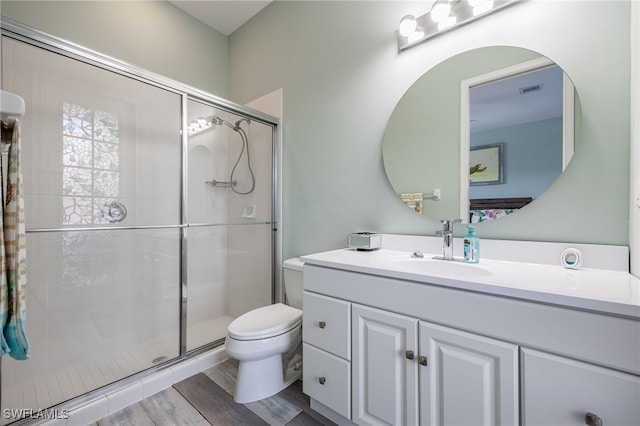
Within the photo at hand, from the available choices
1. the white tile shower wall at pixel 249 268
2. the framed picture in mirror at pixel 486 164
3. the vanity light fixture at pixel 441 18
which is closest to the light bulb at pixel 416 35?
the vanity light fixture at pixel 441 18

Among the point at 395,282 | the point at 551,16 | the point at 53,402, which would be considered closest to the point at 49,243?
the point at 53,402

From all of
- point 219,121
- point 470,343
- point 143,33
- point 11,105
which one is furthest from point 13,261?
point 143,33

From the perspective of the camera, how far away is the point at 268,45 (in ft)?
7.85

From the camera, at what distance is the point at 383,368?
112 cm

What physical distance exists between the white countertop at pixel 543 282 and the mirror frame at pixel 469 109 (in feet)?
1.33

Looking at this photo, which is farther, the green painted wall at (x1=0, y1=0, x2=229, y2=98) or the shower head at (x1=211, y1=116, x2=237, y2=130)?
the shower head at (x1=211, y1=116, x2=237, y2=130)

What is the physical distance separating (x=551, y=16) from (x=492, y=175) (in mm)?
701

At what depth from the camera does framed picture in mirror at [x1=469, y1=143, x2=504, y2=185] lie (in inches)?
52.7

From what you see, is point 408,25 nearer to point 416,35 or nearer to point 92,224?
point 416,35

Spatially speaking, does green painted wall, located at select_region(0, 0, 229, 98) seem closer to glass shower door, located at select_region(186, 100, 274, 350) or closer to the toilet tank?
glass shower door, located at select_region(186, 100, 274, 350)

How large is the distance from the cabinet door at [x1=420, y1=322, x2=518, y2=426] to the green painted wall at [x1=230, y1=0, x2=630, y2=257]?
2.09 feet

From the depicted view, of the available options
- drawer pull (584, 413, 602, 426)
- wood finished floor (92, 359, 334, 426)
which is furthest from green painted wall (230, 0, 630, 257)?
wood finished floor (92, 359, 334, 426)

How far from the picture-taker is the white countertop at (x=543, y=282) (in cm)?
74

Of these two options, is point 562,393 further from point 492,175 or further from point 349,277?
point 492,175
